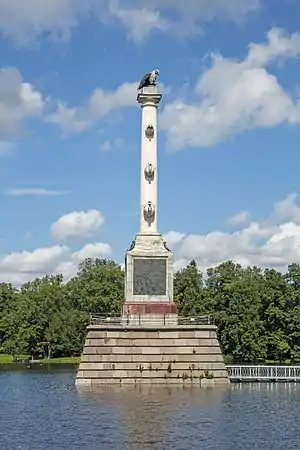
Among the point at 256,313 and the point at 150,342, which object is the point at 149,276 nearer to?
the point at 150,342

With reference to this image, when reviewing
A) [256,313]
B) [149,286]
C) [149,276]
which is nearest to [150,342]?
[149,286]

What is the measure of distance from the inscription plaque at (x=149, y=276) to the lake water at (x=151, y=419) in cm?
756

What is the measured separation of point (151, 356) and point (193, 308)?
31547mm

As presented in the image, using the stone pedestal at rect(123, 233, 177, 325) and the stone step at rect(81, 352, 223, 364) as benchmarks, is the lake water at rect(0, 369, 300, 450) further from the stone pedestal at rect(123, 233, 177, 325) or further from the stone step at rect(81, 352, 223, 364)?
the stone pedestal at rect(123, 233, 177, 325)

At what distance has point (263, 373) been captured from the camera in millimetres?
49562

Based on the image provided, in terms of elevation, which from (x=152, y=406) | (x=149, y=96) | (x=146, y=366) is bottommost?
(x=152, y=406)

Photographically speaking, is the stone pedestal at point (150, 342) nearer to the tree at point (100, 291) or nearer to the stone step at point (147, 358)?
the stone step at point (147, 358)

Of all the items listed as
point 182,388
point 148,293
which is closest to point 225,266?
point 148,293

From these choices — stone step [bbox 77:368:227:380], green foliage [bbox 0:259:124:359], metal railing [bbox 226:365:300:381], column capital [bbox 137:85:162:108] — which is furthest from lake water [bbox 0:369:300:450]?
green foliage [bbox 0:259:124:359]

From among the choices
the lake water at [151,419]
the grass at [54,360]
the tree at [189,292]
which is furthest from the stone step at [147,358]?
the grass at [54,360]

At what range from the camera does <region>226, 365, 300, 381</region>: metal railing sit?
157 ft

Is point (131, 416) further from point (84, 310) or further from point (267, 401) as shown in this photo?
point (84, 310)

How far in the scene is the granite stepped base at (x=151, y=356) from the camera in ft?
138

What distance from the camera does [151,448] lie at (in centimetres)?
2155
